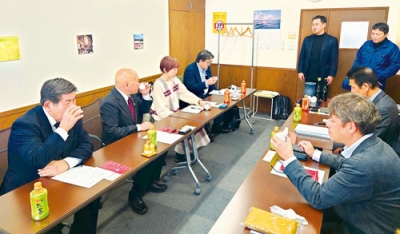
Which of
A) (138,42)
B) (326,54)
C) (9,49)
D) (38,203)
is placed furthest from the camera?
(326,54)

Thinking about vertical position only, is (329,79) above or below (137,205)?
above

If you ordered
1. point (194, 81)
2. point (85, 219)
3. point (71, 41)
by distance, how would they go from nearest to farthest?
point (85, 219)
point (71, 41)
point (194, 81)

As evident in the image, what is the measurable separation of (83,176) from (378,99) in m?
2.31

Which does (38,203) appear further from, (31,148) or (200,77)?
(200,77)

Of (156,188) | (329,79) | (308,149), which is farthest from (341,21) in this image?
(156,188)

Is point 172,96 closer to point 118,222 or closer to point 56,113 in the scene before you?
point 118,222

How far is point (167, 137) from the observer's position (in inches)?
98.7

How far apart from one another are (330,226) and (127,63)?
3469 mm

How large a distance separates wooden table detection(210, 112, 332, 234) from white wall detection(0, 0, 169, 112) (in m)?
2.53

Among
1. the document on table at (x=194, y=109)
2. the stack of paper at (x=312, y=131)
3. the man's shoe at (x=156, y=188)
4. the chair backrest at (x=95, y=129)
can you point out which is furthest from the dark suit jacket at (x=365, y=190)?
the chair backrest at (x=95, y=129)

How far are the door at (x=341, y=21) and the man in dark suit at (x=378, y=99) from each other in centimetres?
288

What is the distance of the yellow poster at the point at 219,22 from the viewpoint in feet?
19.2

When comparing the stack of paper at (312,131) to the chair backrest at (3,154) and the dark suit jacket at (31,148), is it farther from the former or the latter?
the chair backrest at (3,154)

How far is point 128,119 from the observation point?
2.78 m
